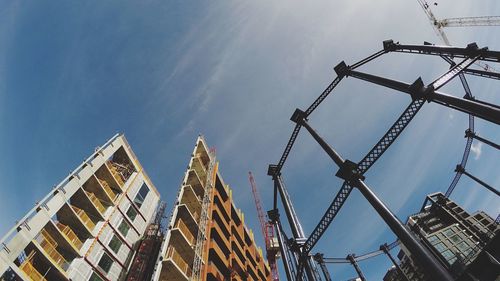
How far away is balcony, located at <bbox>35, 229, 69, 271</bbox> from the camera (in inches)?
718

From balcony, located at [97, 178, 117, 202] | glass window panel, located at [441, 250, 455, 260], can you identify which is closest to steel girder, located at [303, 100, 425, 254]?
balcony, located at [97, 178, 117, 202]

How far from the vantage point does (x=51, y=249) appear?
61.5 ft

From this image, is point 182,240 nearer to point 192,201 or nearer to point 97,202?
point 192,201

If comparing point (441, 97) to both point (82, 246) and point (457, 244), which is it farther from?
point (457, 244)

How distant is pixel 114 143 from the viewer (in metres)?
29.3

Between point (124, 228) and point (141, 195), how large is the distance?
5.74m

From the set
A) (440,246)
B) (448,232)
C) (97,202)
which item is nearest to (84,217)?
(97,202)

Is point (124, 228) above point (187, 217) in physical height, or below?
below

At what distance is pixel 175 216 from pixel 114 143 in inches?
411

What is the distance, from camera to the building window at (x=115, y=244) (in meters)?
24.5

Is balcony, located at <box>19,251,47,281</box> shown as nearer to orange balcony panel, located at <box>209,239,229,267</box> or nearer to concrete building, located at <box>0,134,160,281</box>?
concrete building, located at <box>0,134,160,281</box>

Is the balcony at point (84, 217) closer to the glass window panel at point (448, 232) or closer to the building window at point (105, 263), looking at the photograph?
the building window at point (105, 263)

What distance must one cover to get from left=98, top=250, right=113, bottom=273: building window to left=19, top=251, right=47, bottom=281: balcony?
18.1 ft

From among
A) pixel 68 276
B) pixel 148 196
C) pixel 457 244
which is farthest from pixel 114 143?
pixel 457 244
